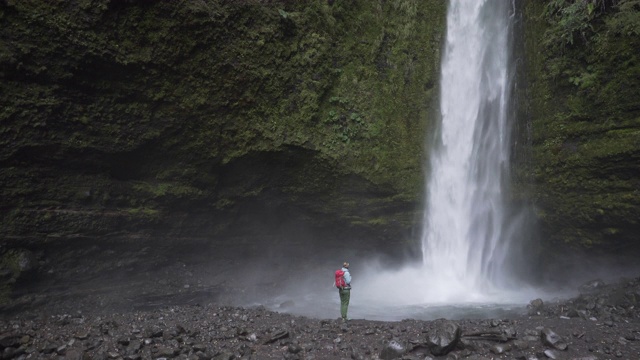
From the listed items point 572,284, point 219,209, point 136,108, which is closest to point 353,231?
point 219,209

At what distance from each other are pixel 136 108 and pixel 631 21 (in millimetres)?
10233

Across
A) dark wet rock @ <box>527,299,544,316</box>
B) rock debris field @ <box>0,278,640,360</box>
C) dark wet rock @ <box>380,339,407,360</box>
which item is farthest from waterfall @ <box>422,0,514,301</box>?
dark wet rock @ <box>380,339,407,360</box>

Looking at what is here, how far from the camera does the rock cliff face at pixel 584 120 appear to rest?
8.39 m

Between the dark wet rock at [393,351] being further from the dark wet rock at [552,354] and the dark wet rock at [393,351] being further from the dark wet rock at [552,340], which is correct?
the dark wet rock at [552,340]

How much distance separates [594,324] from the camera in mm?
6852

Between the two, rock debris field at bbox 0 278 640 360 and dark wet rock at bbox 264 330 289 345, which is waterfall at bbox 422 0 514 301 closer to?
rock debris field at bbox 0 278 640 360

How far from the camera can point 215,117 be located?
30.4 feet

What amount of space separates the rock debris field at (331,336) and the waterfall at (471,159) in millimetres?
3068

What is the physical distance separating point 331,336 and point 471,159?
22.8ft

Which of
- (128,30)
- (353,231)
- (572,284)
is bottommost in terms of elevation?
(572,284)

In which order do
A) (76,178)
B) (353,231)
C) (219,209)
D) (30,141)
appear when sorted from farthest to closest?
(353,231)
(219,209)
(76,178)
(30,141)

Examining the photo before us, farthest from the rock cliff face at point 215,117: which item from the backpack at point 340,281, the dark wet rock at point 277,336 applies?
the dark wet rock at point 277,336

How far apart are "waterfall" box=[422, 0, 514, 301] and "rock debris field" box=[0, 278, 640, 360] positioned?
307 cm

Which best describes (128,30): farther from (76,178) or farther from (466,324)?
(466,324)
